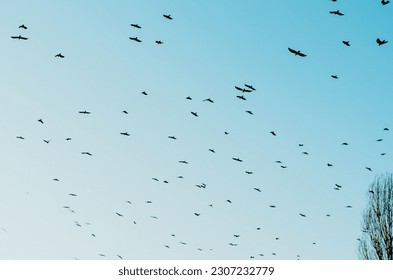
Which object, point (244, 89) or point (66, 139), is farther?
point (66, 139)

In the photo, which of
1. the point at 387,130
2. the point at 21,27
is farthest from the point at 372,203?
the point at 21,27

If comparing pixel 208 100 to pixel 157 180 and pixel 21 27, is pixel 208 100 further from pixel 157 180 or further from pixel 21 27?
pixel 21 27

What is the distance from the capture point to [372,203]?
74.2ft

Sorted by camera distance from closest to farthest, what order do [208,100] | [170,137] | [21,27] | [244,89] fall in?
[21,27] < [244,89] < [208,100] < [170,137]
